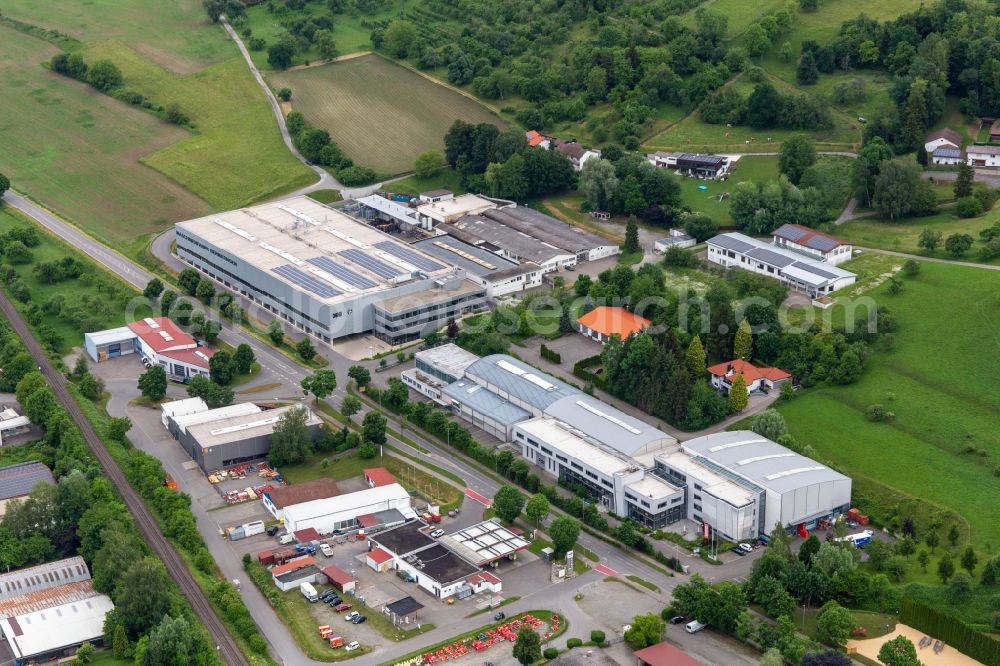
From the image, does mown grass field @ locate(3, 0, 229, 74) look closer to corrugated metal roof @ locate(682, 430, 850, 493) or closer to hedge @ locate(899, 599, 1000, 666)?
corrugated metal roof @ locate(682, 430, 850, 493)

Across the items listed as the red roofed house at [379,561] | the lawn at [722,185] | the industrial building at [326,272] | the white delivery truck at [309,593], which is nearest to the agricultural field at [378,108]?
the industrial building at [326,272]

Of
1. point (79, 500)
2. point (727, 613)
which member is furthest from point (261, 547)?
point (727, 613)

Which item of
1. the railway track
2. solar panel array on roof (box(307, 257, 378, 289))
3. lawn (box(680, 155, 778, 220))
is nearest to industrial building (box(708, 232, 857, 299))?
lawn (box(680, 155, 778, 220))

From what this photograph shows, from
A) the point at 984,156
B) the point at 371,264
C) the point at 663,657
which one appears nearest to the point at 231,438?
the point at 371,264

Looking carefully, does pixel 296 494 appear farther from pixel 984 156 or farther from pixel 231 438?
pixel 984 156

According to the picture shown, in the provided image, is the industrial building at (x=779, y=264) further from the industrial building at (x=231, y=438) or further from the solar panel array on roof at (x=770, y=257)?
the industrial building at (x=231, y=438)

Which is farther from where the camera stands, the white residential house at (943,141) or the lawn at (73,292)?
the white residential house at (943,141)
